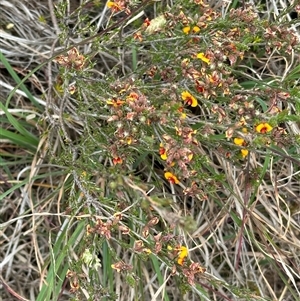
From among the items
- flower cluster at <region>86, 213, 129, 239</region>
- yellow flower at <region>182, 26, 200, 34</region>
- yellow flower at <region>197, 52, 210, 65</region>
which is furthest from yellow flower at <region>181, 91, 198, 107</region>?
flower cluster at <region>86, 213, 129, 239</region>

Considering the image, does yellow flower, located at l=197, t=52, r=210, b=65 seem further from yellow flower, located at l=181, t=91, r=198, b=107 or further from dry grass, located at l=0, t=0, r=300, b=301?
dry grass, located at l=0, t=0, r=300, b=301

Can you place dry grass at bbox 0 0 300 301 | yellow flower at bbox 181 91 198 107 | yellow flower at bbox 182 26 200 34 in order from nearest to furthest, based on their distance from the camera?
yellow flower at bbox 181 91 198 107
yellow flower at bbox 182 26 200 34
dry grass at bbox 0 0 300 301

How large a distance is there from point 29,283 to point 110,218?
0.64 meters

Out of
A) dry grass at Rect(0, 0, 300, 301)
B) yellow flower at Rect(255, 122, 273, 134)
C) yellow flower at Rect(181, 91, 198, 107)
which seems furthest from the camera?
dry grass at Rect(0, 0, 300, 301)

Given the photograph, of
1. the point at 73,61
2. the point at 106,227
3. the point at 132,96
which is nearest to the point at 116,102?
the point at 132,96

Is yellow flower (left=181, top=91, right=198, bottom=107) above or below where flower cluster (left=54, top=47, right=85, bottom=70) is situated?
below

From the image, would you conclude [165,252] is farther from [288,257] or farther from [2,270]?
[2,270]

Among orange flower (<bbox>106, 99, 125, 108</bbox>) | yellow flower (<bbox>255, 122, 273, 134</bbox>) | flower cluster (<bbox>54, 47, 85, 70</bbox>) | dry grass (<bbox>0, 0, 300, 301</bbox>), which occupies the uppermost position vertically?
flower cluster (<bbox>54, 47, 85, 70</bbox>)

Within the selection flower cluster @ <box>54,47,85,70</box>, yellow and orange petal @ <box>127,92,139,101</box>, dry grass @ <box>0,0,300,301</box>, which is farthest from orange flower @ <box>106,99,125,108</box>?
dry grass @ <box>0,0,300,301</box>

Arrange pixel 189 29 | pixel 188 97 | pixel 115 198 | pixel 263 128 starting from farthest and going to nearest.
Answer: pixel 115 198, pixel 189 29, pixel 188 97, pixel 263 128

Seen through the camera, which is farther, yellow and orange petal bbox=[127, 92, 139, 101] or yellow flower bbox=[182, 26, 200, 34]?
yellow flower bbox=[182, 26, 200, 34]

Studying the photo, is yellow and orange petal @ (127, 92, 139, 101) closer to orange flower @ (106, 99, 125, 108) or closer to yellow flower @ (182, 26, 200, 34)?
orange flower @ (106, 99, 125, 108)

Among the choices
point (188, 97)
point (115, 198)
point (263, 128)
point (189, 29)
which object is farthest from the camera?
point (115, 198)

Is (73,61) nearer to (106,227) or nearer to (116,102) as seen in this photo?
(116,102)
